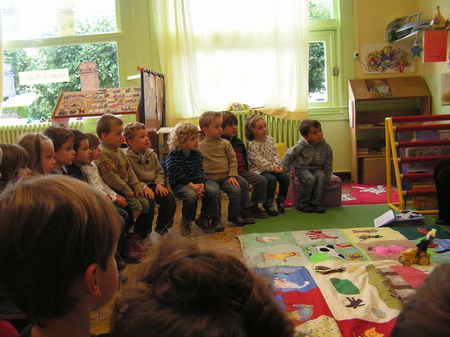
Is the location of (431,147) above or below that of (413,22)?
below

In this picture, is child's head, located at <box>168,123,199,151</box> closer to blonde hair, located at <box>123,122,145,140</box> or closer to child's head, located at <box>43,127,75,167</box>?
blonde hair, located at <box>123,122,145,140</box>

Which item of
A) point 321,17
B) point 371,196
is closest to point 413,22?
point 321,17

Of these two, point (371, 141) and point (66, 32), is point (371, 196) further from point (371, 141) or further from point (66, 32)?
point (66, 32)

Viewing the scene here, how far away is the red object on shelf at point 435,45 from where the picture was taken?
4.10 m

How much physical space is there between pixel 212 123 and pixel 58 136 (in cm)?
138

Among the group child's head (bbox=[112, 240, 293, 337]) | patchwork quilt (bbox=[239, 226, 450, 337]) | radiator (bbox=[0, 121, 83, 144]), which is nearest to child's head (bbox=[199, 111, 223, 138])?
patchwork quilt (bbox=[239, 226, 450, 337])

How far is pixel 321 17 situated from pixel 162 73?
2046mm

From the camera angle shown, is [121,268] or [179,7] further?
[179,7]

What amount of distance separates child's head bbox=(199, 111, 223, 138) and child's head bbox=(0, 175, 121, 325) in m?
2.87

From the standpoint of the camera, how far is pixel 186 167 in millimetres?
3324

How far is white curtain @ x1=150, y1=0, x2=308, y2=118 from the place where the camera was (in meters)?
4.96

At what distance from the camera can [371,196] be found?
4328 millimetres

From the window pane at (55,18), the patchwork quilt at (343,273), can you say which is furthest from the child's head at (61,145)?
the window pane at (55,18)

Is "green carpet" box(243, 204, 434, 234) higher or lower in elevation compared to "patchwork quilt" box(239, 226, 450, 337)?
lower
